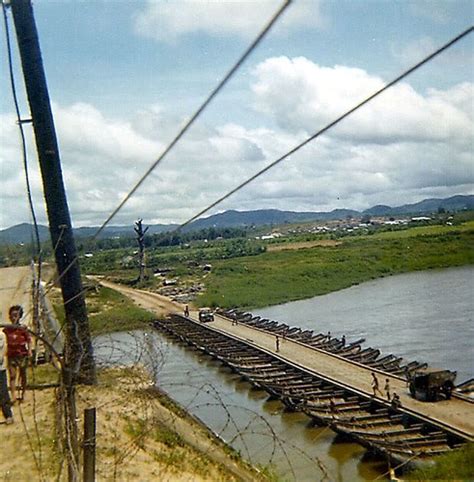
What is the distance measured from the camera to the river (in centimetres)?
1022

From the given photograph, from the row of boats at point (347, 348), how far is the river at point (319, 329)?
1.65 m

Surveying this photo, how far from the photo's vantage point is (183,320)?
38.2 m

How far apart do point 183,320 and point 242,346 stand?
10441mm

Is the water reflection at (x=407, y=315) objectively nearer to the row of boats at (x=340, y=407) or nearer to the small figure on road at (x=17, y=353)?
the row of boats at (x=340, y=407)

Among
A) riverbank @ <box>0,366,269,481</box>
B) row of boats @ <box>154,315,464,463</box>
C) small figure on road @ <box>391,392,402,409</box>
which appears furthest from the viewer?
small figure on road @ <box>391,392,402,409</box>

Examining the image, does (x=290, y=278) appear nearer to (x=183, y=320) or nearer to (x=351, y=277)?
(x=351, y=277)

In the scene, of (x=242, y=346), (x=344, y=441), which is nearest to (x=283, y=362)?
(x=242, y=346)

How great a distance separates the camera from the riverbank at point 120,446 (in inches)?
293

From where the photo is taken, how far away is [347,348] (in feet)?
82.1

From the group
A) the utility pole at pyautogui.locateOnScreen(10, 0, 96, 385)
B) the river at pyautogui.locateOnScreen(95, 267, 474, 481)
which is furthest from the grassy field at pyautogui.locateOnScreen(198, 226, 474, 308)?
the utility pole at pyautogui.locateOnScreen(10, 0, 96, 385)

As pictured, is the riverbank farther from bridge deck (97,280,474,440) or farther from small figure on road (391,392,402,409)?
bridge deck (97,280,474,440)

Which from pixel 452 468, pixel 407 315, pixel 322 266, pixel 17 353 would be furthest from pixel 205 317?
pixel 17 353

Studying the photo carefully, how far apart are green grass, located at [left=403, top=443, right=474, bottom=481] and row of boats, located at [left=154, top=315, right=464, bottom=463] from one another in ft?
3.17

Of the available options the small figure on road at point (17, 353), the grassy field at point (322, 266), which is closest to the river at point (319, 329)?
the small figure on road at point (17, 353)
